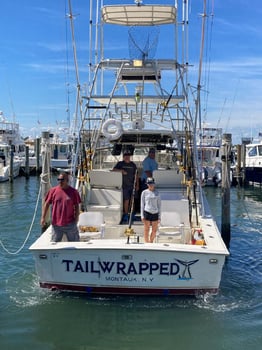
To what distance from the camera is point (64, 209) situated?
7539mm

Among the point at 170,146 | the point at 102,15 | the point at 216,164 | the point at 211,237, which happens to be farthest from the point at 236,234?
the point at 216,164

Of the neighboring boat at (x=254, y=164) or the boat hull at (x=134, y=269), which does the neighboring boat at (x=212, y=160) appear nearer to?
the neighboring boat at (x=254, y=164)

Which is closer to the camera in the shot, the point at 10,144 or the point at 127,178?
the point at 127,178

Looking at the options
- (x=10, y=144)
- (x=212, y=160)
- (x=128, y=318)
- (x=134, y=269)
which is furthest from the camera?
(x=10, y=144)

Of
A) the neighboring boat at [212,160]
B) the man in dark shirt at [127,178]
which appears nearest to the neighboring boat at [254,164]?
the neighboring boat at [212,160]

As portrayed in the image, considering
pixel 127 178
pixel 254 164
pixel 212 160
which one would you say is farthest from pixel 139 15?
pixel 212 160

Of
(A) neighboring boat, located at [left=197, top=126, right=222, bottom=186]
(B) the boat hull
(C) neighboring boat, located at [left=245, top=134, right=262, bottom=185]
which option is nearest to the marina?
(B) the boat hull

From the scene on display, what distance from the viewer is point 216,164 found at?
30094mm

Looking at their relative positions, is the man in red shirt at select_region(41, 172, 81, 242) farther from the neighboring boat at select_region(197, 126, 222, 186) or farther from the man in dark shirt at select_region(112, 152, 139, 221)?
the neighboring boat at select_region(197, 126, 222, 186)

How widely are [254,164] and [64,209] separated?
23717 mm

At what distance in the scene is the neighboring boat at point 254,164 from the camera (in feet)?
93.7

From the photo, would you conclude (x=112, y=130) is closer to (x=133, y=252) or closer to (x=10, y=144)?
(x=133, y=252)

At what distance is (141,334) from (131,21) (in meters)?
7.38

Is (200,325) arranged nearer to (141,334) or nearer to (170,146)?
(141,334)
